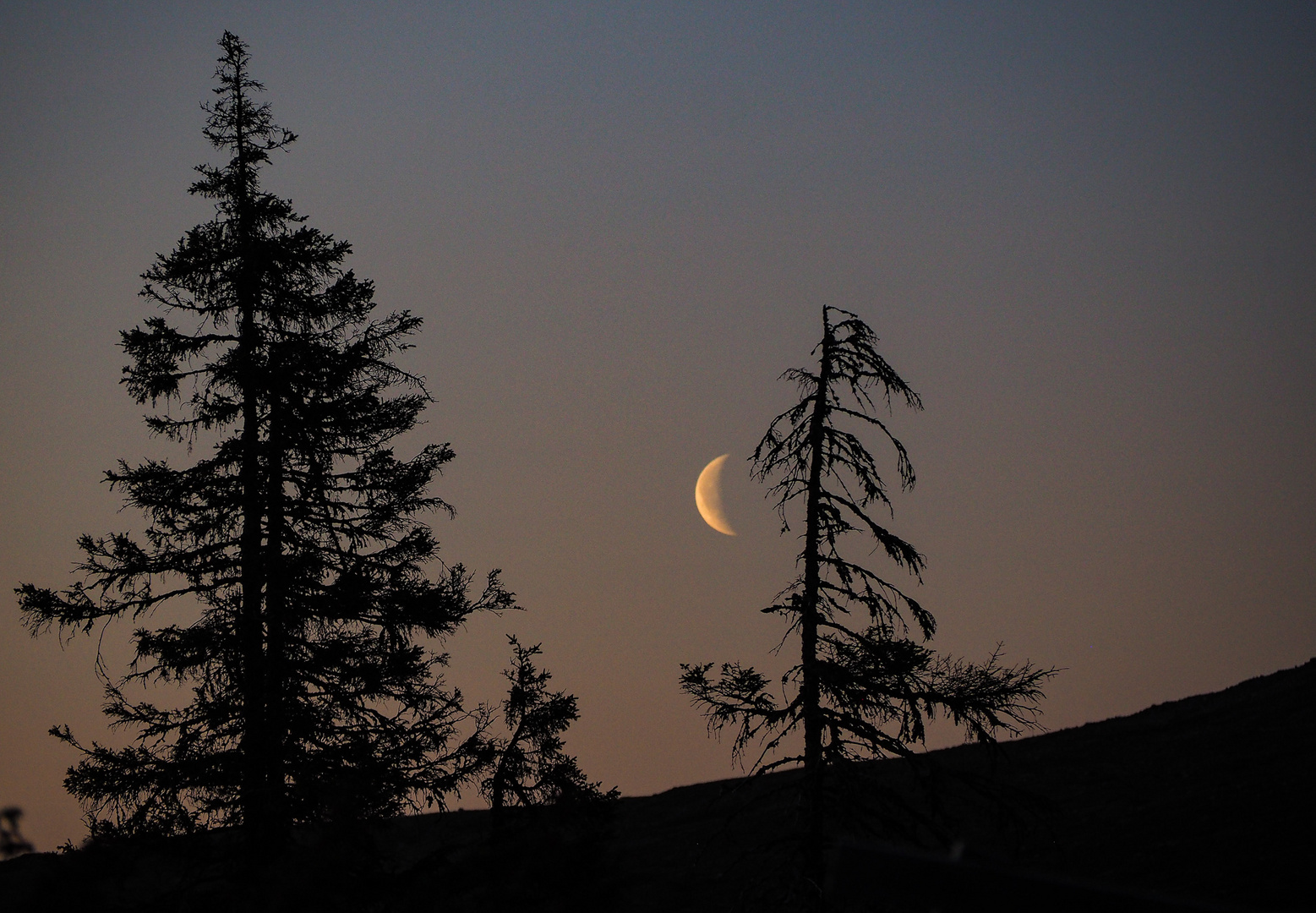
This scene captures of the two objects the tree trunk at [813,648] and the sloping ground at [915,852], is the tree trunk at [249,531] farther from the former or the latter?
the tree trunk at [813,648]

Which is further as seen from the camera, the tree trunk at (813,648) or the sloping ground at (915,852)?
the tree trunk at (813,648)

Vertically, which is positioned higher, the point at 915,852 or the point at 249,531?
the point at 249,531

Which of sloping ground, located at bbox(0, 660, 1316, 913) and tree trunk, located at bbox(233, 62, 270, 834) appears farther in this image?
tree trunk, located at bbox(233, 62, 270, 834)

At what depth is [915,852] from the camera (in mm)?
4402

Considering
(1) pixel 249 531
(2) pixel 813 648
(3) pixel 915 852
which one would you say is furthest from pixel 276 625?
(3) pixel 915 852

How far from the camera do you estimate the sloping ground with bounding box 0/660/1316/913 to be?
16.0ft

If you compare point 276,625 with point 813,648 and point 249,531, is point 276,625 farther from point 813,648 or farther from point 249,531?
point 813,648

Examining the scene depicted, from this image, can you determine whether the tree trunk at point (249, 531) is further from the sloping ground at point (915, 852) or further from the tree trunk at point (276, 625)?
the sloping ground at point (915, 852)

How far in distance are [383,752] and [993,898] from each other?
1377cm

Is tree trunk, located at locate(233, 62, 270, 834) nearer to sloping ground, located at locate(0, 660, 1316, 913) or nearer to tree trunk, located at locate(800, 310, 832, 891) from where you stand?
sloping ground, located at locate(0, 660, 1316, 913)

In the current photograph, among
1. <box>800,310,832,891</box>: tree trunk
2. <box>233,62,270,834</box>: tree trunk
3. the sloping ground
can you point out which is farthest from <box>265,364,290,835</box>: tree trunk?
<box>800,310,832,891</box>: tree trunk

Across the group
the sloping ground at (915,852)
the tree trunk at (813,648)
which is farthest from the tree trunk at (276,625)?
the tree trunk at (813,648)

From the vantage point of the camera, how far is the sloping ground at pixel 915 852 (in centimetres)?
486

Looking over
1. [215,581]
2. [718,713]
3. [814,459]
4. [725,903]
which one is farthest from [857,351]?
[725,903]
